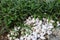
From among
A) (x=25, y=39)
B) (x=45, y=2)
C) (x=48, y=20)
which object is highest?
(x=45, y=2)

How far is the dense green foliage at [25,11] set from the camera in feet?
12.0

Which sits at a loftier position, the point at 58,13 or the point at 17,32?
the point at 58,13

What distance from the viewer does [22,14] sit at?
3.73m

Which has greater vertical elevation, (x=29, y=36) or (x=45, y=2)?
(x=45, y=2)

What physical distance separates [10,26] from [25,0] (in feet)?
2.02

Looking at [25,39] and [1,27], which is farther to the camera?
[1,27]

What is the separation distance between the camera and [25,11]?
3.77m

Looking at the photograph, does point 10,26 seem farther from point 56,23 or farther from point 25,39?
point 56,23

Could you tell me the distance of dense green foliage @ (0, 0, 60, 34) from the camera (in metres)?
3.67

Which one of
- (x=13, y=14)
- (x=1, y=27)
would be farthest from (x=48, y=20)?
(x=1, y=27)

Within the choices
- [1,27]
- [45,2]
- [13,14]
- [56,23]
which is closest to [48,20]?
[56,23]

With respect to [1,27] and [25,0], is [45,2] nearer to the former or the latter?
[25,0]

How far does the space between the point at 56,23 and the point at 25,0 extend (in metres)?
0.77

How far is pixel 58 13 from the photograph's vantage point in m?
3.71
